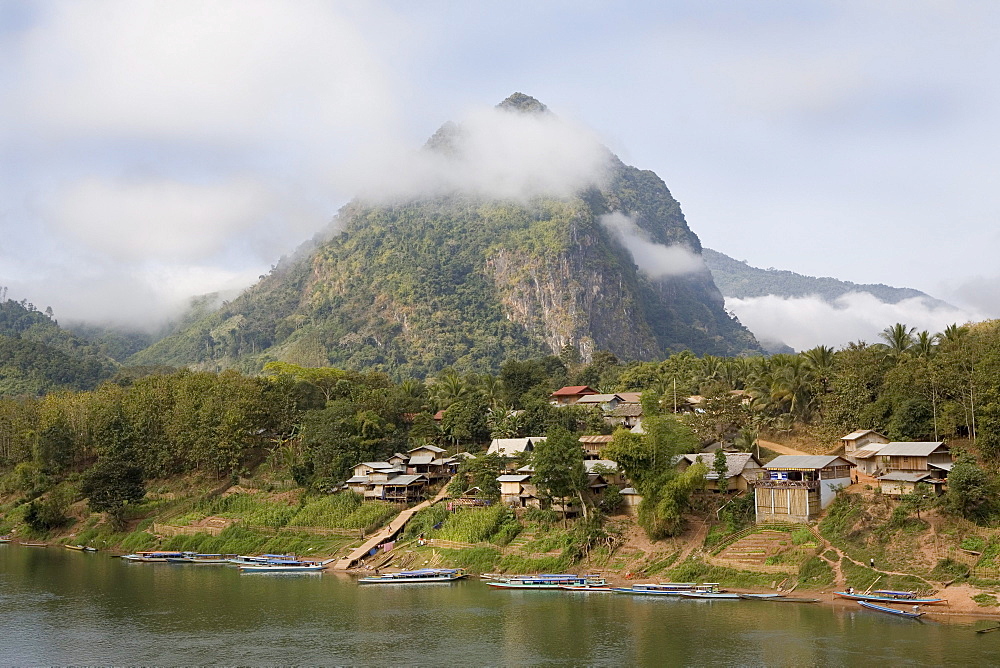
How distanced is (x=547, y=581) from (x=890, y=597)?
1731 centimetres

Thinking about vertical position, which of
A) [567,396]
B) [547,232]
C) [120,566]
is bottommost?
[120,566]

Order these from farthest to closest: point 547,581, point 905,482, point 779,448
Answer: point 779,448 → point 547,581 → point 905,482

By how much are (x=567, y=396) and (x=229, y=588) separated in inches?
1667

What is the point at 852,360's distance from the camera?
6275cm

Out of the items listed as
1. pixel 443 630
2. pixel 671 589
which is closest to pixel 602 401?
pixel 671 589

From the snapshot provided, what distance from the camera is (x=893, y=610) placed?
40.8 m

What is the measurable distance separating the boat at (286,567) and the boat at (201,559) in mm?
4288

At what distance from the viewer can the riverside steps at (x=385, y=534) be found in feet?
189

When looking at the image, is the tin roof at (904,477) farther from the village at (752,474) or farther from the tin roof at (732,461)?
the tin roof at (732,461)

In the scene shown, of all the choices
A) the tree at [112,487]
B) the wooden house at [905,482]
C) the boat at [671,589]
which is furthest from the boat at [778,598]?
the tree at [112,487]

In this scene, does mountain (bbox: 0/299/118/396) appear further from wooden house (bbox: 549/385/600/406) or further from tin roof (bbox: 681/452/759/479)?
tin roof (bbox: 681/452/759/479)

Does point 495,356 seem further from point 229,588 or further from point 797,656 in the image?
point 797,656

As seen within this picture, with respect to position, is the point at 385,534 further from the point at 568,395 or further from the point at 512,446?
the point at 568,395

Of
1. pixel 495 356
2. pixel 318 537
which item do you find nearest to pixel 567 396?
pixel 318 537
